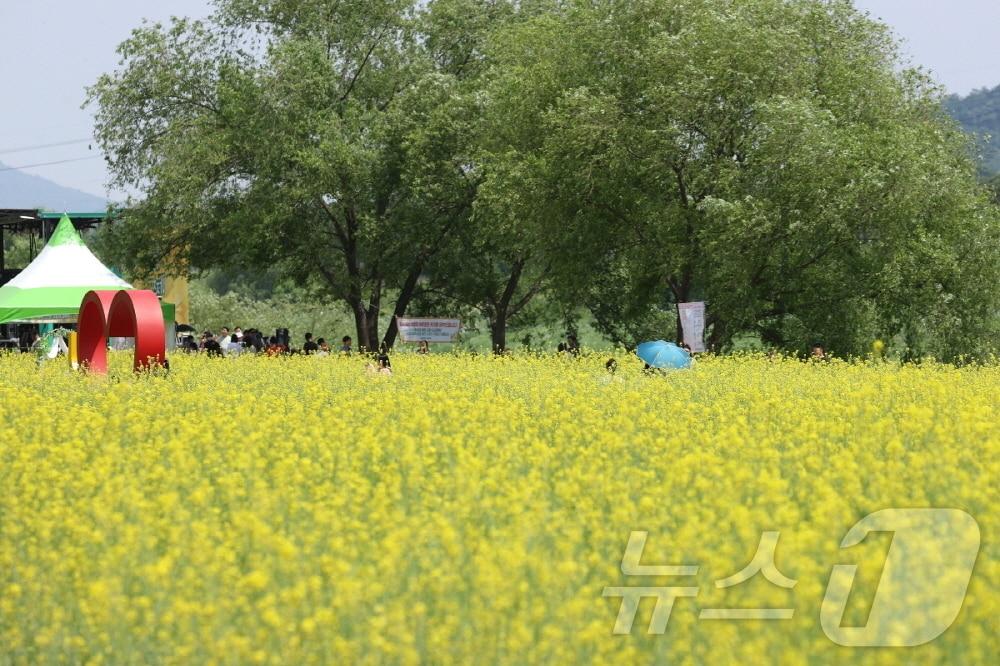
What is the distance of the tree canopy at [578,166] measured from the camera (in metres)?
30.8

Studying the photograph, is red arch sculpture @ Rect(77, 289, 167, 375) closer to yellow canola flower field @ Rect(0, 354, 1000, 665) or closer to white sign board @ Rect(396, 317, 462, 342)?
yellow canola flower field @ Rect(0, 354, 1000, 665)

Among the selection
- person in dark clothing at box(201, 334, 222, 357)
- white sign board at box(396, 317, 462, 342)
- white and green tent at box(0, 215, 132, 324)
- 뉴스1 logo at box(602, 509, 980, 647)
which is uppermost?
white and green tent at box(0, 215, 132, 324)

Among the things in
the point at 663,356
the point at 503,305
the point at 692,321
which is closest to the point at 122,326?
the point at 663,356

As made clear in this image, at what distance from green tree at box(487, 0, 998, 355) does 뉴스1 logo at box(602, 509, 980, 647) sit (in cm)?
2225

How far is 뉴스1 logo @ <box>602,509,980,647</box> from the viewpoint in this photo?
6012mm

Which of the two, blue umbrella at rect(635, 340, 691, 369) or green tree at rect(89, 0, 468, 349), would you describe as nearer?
blue umbrella at rect(635, 340, 691, 369)

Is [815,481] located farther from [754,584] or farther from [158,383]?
[158,383]

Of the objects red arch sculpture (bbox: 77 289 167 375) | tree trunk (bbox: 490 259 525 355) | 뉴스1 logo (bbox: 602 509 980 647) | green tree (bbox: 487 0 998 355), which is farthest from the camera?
tree trunk (bbox: 490 259 525 355)

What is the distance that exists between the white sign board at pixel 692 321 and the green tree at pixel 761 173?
1.29 meters

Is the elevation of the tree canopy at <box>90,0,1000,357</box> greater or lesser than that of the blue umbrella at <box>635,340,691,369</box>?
greater

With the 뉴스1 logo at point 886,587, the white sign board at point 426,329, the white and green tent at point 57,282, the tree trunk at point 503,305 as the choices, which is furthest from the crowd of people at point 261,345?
A: the 뉴스1 logo at point 886,587

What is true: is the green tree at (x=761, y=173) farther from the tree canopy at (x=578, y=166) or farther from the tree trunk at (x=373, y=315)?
the tree trunk at (x=373, y=315)

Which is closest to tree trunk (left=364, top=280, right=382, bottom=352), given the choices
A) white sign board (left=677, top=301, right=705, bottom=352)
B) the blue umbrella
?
white sign board (left=677, top=301, right=705, bottom=352)

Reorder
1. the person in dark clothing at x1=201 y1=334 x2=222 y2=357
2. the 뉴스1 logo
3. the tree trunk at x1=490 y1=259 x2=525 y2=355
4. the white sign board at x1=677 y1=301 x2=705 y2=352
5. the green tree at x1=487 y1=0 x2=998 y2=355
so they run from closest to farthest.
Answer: the 뉴스1 logo
the white sign board at x1=677 y1=301 x2=705 y2=352
the green tree at x1=487 y1=0 x2=998 y2=355
the person in dark clothing at x1=201 y1=334 x2=222 y2=357
the tree trunk at x1=490 y1=259 x2=525 y2=355
